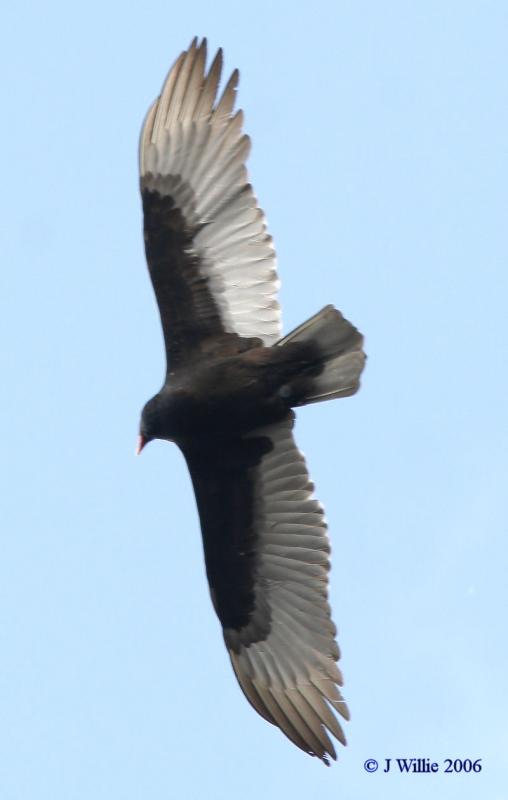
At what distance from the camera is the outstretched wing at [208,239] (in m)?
7.86

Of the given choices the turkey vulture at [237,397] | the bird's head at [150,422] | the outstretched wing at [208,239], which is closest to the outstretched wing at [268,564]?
the turkey vulture at [237,397]

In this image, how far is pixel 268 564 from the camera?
26.6ft

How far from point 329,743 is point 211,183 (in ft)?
10.0

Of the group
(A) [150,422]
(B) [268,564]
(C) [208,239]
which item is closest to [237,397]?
(A) [150,422]

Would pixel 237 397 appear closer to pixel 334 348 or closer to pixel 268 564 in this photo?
pixel 334 348

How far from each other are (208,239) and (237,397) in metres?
0.90

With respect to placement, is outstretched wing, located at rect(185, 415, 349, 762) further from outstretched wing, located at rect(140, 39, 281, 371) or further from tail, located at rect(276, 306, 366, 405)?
outstretched wing, located at rect(140, 39, 281, 371)

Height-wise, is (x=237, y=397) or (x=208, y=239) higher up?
(x=208, y=239)

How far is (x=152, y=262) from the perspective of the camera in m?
7.86

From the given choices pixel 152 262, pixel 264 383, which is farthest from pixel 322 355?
pixel 152 262

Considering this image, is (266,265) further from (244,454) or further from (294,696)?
(294,696)

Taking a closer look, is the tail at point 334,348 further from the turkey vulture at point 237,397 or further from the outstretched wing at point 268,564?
the outstretched wing at point 268,564

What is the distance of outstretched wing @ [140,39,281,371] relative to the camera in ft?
25.8

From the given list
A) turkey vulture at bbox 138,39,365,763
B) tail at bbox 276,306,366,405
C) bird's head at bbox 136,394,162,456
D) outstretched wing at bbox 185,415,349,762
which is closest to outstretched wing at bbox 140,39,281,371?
turkey vulture at bbox 138,39,365,763
